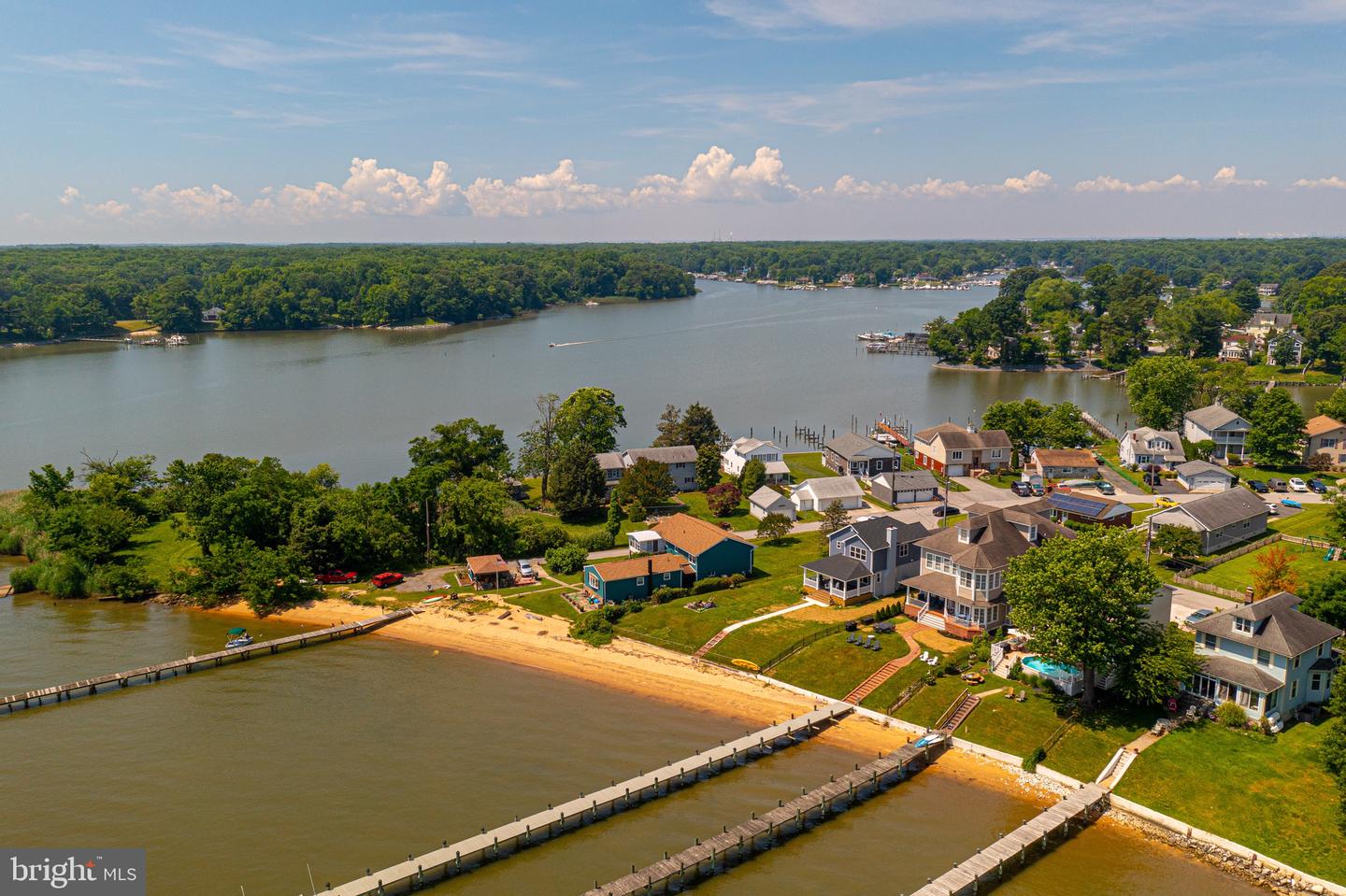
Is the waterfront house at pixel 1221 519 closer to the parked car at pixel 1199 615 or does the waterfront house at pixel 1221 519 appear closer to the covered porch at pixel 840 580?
the parked car at pixel 1199 615

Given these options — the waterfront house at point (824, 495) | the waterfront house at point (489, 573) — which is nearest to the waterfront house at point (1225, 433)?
the waterfront house at point (824, 495)

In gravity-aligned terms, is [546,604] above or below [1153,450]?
below

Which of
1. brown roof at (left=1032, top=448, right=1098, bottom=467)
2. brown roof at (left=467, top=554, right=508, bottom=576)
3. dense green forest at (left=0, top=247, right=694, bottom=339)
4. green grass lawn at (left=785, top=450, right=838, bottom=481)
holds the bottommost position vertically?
brown roof at (left=467, top=554, right=508, bottom=576)

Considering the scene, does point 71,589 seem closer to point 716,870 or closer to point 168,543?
point 168,543

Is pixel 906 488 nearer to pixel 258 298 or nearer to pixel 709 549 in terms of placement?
pixel 709 549

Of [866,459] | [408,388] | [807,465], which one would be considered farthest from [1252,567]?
[408,388]

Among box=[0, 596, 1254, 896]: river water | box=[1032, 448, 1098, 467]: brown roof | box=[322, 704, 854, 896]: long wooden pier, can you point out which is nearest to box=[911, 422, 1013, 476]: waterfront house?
box=[1032, 448, 1098, 467]: brown roof

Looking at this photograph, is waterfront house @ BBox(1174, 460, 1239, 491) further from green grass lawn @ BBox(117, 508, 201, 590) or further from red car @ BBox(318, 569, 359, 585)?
green grass lawn @ BBox(117, 508, 201, 590)
